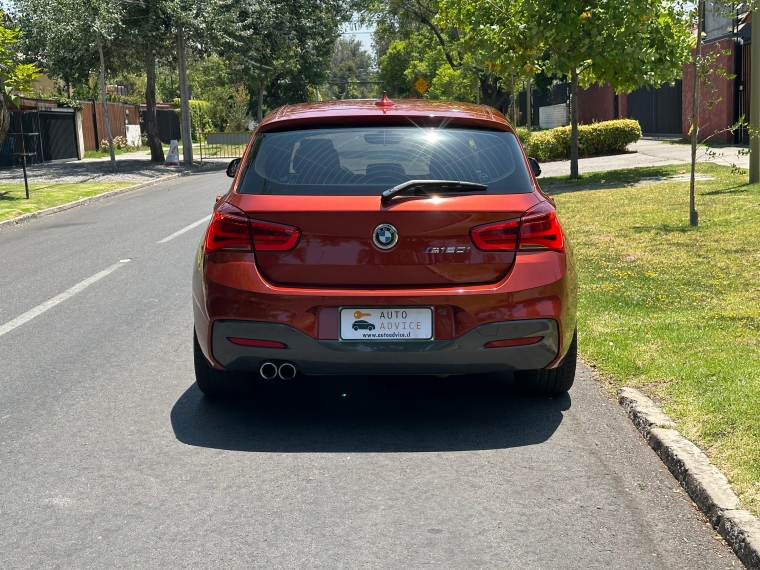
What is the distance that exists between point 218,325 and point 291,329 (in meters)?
0.42

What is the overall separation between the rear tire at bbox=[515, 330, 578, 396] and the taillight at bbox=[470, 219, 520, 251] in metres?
0.83

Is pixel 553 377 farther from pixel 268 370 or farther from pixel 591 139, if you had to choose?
pixel 591 139

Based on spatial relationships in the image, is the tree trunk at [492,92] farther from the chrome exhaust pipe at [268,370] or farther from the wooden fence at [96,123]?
the chrome exhaust pipe at [268,370]

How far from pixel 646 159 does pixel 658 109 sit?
12997 mm

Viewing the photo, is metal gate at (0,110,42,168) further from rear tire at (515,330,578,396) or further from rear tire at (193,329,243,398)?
rear tire at (515,330,578,396)

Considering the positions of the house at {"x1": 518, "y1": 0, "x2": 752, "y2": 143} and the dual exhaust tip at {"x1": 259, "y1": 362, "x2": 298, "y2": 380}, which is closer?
the dual exhaust tip at {"x1": 259, "y1": 362, "x2": 298, "y2": 380}

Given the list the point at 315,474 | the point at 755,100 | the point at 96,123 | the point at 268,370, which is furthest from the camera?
the point at 96,123

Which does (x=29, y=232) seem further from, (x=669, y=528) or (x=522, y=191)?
(x=669, y=528)

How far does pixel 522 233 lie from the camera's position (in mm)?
5055

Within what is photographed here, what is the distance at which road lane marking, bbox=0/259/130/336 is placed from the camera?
814 centimetres

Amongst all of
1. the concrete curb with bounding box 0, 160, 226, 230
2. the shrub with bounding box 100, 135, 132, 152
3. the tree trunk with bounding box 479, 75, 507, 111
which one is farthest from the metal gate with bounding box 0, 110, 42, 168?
the tree trunk with bounding box 479, 75, 507, 111

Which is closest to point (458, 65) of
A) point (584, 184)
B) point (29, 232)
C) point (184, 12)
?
point (184, 12)

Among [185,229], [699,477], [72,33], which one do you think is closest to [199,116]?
[72,33]

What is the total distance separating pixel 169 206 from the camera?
20547 mm
